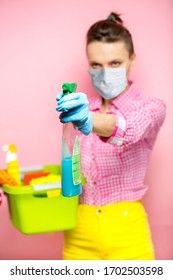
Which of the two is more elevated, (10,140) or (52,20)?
(52,20)

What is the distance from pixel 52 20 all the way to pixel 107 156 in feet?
2.95

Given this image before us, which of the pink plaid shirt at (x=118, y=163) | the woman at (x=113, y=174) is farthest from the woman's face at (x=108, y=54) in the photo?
the pink plaid shirt at (x=118, y=163)

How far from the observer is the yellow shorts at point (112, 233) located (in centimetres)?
189

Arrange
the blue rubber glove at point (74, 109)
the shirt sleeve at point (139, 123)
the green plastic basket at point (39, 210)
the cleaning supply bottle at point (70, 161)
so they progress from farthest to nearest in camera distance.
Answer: the green plastic basket at point (39, 210)
the shirt sleeve at point (139, 123)
the cleaning supply bottle at point (70, 161)
the blue rubber glove at point (74, 109)

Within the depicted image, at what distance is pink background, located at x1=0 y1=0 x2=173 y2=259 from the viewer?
8.06 ft

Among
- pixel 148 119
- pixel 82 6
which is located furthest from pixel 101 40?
pixel 82 6

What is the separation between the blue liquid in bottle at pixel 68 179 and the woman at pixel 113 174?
1.51ft

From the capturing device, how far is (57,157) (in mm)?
2520

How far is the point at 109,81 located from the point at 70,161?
24.0 inches

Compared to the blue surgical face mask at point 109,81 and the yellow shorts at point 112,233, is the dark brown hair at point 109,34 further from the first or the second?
the yellow shorts at point 112,233

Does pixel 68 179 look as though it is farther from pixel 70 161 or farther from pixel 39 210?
pixel 39 210

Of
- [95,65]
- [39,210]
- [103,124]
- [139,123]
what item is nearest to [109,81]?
[95,65]

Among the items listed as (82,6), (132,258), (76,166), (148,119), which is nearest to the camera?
(76,166)

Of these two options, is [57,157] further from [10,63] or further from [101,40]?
[101,40]
